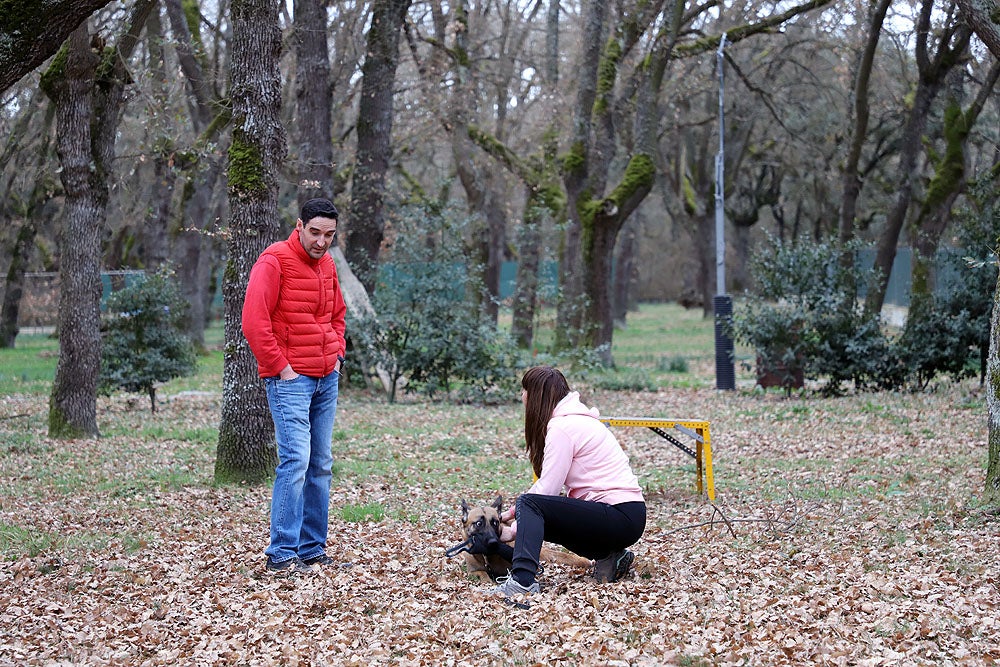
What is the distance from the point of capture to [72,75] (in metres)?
10.6

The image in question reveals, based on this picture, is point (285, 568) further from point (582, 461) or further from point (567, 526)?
point (582, 461)

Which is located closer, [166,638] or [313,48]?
[166,638]

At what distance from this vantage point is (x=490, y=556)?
19.1ft

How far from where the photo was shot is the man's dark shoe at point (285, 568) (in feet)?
20.0

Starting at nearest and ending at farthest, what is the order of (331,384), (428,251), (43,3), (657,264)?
1. (43,3)
2. (331,384)
3. (428,251)
4. (657,264)

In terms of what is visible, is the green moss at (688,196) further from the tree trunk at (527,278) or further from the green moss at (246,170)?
the green moss at (246,170)

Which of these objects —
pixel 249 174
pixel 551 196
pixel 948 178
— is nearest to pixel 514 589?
pixel 249 174

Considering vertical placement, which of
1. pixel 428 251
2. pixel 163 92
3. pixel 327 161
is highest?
pixel 163 92

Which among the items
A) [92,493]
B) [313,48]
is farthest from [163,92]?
[92,493]

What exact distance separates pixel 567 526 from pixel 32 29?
3466 millimetres

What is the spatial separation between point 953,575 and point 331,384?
3666 mm

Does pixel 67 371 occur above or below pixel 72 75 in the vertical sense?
below

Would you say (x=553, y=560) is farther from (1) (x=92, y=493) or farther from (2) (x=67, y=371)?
(2) (x=67, y=371)

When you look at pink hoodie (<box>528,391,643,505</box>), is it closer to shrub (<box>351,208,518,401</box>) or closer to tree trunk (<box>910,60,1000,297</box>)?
shrub (<box>351,208,518,401</box>)
